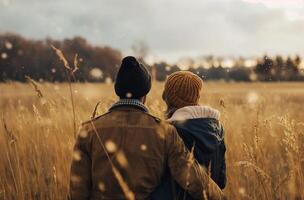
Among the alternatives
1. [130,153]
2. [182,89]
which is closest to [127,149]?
[130,153]

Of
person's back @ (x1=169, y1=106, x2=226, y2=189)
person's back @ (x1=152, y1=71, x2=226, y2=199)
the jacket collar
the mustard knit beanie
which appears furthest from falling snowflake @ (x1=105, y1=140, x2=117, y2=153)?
the mustard knit beanie

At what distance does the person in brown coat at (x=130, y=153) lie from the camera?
8.21 ft

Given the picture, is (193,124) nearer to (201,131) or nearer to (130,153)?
(201,131)

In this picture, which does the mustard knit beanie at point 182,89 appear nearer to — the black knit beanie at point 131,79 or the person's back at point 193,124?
the person's back at point 193,124

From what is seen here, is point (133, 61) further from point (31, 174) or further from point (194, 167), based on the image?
point (31, 174)

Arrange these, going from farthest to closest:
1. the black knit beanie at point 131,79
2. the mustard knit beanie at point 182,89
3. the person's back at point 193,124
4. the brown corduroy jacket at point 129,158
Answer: the mustard knit beanie at point 182,89
the person's back at point 193,124
the black knit beanie at point 131,79
the brown corduroy jacket at point 129,158

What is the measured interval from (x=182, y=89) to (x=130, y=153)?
1.86 feet

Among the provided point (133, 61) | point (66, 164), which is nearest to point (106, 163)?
point (133, 61)

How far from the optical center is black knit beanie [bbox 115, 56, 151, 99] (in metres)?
2.62

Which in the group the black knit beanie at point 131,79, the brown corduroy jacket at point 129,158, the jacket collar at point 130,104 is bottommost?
the brown corduroy jacket at point 129,158

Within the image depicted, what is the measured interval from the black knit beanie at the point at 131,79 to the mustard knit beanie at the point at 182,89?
33 centimetres

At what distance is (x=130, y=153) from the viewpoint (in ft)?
8.22

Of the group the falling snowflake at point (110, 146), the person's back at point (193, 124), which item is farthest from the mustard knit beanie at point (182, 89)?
the falling snowflake at point (110, 146)

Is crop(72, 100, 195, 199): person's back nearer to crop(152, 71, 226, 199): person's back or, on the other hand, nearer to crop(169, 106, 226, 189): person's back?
crop(152, 71, 226, 199): person's back
